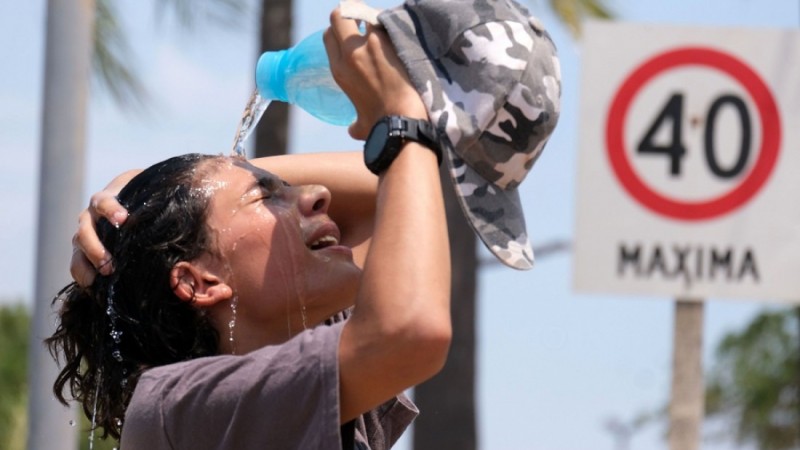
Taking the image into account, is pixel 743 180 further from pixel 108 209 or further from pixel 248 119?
pixel 108 209

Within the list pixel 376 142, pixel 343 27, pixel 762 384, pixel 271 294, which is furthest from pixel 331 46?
pixel 762 384

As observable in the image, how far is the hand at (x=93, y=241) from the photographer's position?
10.4 ft

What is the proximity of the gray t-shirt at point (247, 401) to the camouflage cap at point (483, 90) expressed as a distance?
12.7 inches

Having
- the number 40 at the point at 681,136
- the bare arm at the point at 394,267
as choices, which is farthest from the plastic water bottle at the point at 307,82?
the number 40 at the point at 681,136

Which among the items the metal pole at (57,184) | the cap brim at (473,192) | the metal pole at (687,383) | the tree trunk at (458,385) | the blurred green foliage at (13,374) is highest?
the cap brim at (473,192)

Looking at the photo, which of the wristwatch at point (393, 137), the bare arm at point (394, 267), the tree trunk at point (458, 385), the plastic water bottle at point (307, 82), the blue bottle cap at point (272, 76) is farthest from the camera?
the tree trunk at point (458, 385)

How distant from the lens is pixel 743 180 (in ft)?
23.0

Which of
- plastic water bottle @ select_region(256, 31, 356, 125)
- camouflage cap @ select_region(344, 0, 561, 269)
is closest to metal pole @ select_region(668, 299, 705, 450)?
plastic water bottle @ select_region(256, 31, 356, 125)

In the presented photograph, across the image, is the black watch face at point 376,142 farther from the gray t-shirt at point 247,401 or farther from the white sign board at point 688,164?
the white sign board at point 688,164

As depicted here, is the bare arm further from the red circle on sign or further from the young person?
the red circle on sign

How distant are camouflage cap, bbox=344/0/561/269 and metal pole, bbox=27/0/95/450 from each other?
2.70m

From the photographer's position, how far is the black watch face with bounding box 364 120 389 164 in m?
2.80

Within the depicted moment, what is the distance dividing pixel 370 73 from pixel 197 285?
56 cm

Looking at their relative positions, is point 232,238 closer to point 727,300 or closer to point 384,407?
point 384,407
